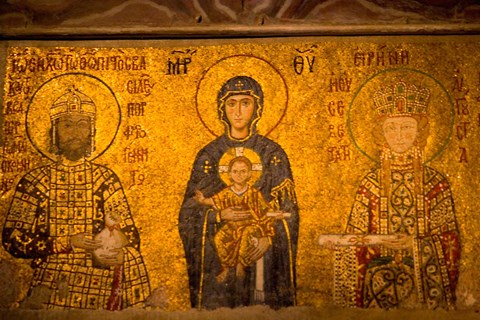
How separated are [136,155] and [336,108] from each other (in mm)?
1506

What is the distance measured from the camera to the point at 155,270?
4664 mm

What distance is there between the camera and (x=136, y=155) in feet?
15.8

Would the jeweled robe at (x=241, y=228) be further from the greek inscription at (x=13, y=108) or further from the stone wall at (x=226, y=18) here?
the greek inscription at (x=13, y=108)

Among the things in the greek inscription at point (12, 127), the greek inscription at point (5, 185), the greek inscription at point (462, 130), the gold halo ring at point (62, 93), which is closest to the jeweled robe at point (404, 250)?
the greek inscription at point (462, 130)

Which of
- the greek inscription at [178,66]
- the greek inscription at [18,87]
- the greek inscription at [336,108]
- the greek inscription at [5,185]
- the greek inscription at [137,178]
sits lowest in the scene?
the greek inscription at [5,185]

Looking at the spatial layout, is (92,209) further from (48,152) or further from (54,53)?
(54,53)

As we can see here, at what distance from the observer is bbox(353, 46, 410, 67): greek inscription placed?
482cm

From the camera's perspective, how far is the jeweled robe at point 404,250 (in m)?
4.54

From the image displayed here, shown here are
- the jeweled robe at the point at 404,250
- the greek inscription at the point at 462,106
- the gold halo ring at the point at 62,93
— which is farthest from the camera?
the gold halo ring at the point at 62,93

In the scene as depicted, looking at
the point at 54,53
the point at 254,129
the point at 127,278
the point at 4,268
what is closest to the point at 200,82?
the point at 254,129

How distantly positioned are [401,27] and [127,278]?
2698 mm

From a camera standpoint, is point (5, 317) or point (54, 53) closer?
point (5, 317)

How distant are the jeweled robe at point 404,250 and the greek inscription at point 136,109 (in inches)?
66.9

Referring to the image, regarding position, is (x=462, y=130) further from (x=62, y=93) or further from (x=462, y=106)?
(x=62, y=93)
